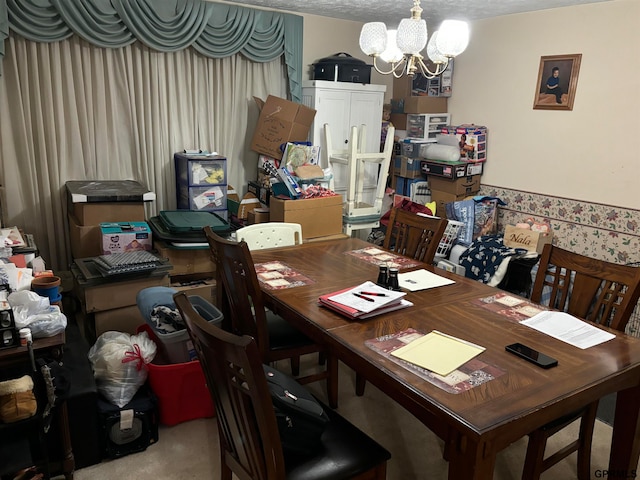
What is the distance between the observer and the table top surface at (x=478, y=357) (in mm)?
1271

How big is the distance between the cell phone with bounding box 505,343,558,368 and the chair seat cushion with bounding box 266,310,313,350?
0.98 metres

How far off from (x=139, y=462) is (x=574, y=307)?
1.92 meters

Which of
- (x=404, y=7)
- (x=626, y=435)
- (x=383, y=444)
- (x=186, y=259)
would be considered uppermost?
(x=404, y=7)

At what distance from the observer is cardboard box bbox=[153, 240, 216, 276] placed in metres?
3.16

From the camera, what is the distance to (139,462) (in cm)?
211

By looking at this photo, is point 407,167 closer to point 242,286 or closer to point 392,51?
point 392,51

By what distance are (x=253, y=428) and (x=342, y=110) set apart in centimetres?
345

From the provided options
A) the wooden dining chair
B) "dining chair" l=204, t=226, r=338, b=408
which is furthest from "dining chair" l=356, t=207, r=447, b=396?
the wooden dining chair

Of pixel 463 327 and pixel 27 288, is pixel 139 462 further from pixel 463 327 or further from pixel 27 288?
pixel 463 327

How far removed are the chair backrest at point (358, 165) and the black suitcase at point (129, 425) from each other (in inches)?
90.0

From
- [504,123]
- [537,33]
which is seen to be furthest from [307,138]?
[537,33]

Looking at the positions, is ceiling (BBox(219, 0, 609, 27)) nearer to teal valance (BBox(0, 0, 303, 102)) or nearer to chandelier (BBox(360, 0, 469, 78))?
teal valance (BBox(0, 0, 303, 102))

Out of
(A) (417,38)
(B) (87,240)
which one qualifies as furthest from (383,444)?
(B) (87,240)

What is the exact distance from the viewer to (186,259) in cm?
322
